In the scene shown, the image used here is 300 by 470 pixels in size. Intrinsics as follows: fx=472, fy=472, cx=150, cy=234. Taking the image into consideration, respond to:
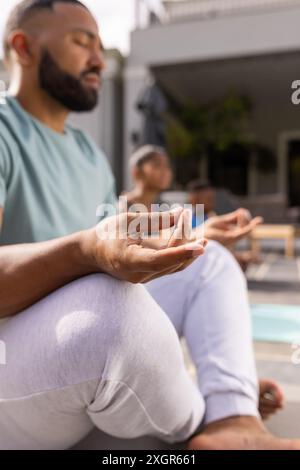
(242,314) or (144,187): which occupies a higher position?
(144,187)

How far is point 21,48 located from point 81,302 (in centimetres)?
30

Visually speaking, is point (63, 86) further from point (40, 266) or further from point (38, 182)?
point (40, 266)

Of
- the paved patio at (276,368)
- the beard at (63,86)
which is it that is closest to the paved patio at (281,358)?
the paved patio at (276,368)

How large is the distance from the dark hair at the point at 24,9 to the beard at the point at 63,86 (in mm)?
39

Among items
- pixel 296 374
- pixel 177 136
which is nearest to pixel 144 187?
pixel 296 374

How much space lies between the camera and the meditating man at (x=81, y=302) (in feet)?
1.46

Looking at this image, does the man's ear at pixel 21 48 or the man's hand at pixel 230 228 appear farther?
the man's hand at pixel 230 228

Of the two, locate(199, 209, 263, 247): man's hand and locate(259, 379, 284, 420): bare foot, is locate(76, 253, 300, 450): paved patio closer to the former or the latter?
locate(259, 379, 284, 420): bare foot

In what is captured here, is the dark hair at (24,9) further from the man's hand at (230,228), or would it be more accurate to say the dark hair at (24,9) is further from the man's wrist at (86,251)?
the man's hand at (230,228)

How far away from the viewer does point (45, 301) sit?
1.56 ft

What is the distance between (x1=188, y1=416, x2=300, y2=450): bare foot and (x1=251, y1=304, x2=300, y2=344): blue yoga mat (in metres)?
0.61

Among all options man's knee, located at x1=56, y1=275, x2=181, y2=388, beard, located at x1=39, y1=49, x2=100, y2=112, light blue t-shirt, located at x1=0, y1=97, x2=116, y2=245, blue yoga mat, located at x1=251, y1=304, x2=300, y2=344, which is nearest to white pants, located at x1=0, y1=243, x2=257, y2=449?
man's knee, located at x1=56, y1=275, x2=181, y2=388
